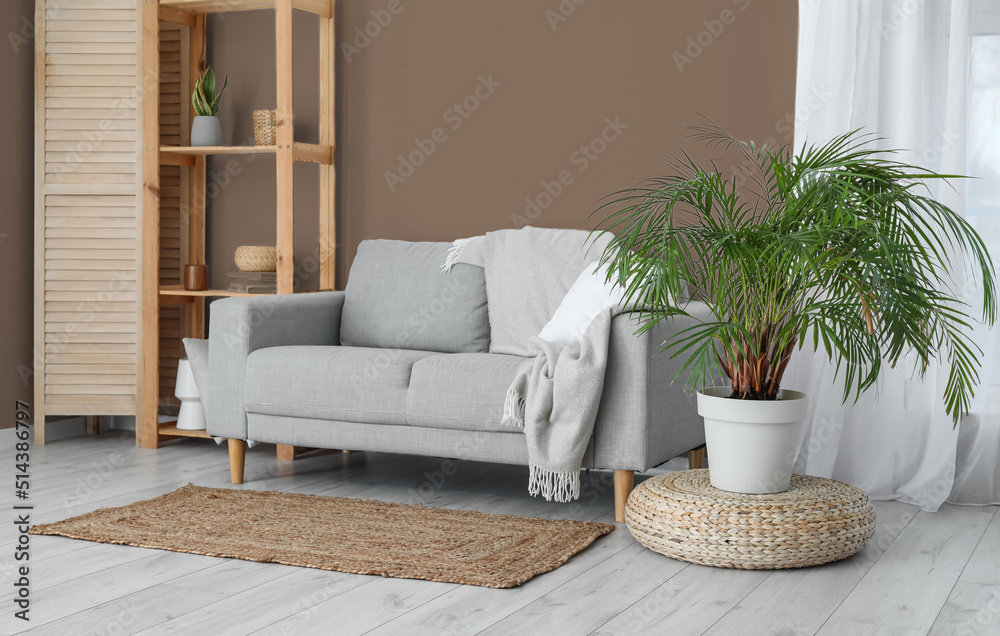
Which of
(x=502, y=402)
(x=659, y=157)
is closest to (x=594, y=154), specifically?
(x=659, y=157)

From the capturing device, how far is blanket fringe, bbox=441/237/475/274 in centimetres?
372

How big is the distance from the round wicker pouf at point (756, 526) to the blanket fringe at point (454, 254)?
4.61 ft

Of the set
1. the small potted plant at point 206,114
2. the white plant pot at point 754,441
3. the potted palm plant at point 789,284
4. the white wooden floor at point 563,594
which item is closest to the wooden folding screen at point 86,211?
the small potted plant at point 206,114

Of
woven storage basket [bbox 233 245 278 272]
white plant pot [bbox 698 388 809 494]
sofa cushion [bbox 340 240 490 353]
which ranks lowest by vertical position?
white plant pot [bbox 698 388 809 494]

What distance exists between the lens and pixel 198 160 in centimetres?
435

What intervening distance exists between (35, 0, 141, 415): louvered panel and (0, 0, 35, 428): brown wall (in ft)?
0.37

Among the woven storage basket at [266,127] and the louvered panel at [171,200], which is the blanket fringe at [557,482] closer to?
the woven storage basket at [266,127]

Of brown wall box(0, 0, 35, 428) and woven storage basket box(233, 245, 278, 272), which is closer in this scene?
woven storage basket box(233, 245, 278, 272)

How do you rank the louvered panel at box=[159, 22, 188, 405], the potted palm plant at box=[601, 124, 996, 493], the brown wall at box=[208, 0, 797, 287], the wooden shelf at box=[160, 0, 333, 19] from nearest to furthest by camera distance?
the potted palm plant at box=[601, 124, 996, 493] → the brown wall at box=[208, 0, 797, 287] → the wooden shelf at box=[160, 0, 333, 19] → the louvered panel at box=[159, 22, 188, 405]

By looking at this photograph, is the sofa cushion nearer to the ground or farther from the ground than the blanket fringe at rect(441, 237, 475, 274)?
nearer to the ground

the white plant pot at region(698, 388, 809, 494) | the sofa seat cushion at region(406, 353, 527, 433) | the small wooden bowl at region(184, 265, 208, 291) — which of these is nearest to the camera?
the white plant pot at region(698, 388, 809, 494)

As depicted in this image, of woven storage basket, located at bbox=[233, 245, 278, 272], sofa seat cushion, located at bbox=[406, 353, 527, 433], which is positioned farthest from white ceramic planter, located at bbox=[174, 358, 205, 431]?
sofa seat cushion, located at bbox=[406, 353, 527, 433]

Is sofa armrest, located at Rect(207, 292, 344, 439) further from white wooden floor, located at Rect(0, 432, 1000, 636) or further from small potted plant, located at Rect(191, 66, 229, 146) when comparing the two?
small potted plant, located at Rect(191, 66, 229, 146)

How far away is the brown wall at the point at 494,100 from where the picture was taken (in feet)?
11.9
